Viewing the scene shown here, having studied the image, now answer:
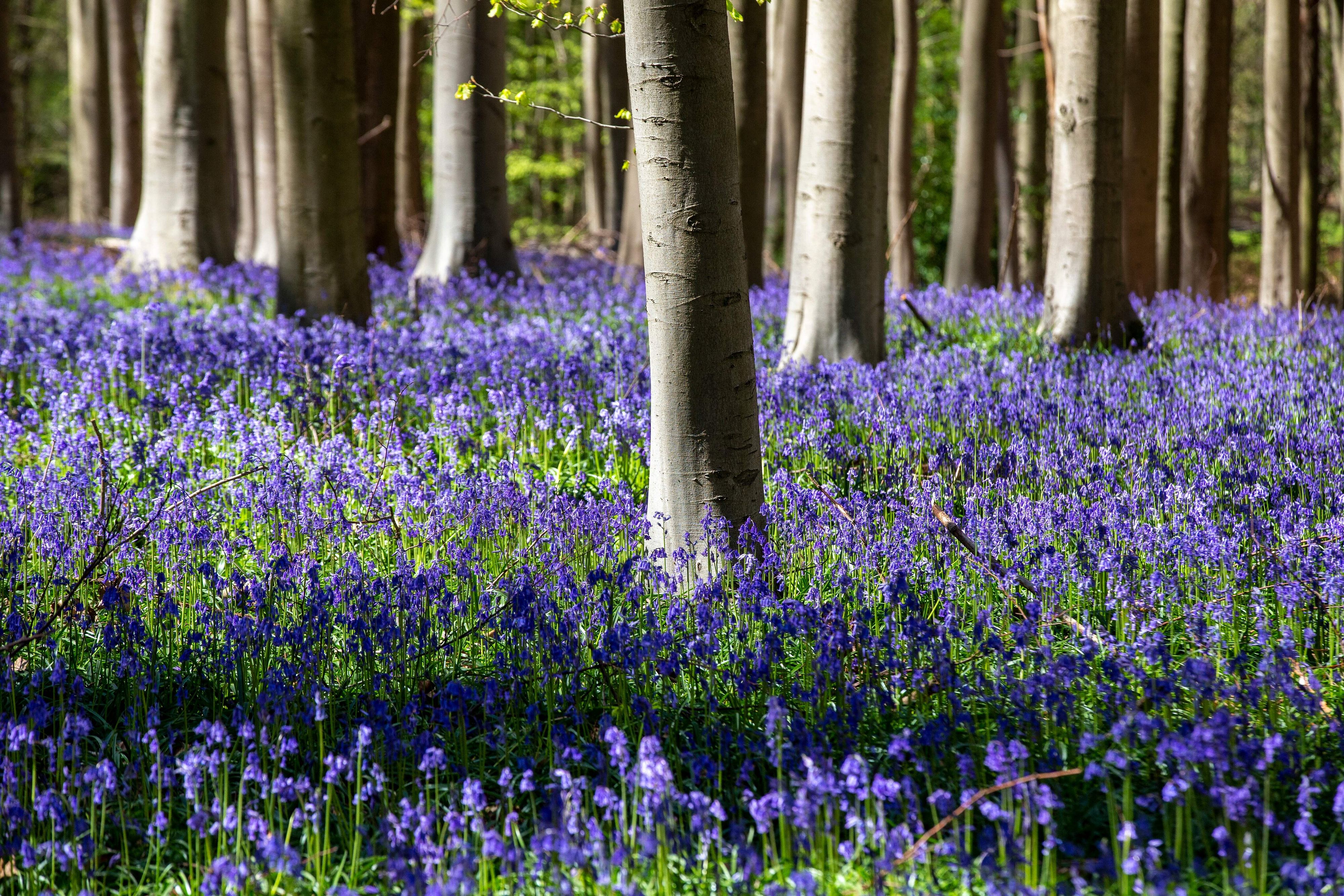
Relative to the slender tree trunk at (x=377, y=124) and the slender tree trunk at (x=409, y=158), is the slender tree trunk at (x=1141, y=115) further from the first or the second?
the slender tree trunk at (x=409, y=158)

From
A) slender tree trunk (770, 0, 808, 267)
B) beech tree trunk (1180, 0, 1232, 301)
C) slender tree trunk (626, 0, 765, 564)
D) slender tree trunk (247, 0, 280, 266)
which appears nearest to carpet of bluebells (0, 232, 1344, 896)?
slender tree trunk (626, 0, 765, 564)

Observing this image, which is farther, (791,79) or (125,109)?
(125,109)

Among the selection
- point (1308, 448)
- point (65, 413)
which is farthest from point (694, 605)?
point (65, 413)

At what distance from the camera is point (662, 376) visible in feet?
12.3

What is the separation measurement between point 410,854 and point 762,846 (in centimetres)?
82

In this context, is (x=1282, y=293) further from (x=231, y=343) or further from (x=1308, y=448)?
(x=231, y=343)

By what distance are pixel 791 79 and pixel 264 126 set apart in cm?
646

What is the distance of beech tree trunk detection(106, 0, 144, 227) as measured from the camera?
19.5m

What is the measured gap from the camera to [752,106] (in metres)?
10.4

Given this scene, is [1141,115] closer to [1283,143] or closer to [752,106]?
[1283,143]

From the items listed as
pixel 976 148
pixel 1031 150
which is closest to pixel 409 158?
pixel 976 148

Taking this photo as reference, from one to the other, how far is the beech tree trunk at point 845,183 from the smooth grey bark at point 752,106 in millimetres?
2772

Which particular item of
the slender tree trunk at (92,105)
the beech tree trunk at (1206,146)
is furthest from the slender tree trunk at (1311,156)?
the slender tree trunk at (92,105)

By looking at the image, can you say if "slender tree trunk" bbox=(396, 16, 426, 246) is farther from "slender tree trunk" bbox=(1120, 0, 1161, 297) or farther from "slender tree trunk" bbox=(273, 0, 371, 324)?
"slender tree trunk" bbox=(1120, 0, 1161, 297)
